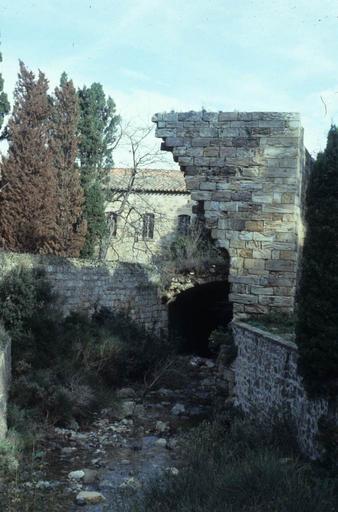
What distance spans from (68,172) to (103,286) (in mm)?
7637

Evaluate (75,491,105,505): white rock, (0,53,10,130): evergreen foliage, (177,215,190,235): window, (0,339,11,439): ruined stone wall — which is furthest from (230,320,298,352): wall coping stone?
(177,215,190,235): window

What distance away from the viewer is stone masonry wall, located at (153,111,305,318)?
866cm

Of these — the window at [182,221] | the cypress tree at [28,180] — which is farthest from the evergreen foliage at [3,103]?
the window at [182,221]

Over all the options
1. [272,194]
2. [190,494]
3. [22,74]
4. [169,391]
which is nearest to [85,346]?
[169,391]

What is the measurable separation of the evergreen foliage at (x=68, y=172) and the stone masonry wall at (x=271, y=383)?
12.4 meters

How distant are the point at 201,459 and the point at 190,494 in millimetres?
879

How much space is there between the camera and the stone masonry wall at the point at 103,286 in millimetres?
12805

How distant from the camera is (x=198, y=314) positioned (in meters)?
19.1

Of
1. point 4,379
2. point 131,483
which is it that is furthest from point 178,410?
point 131,483

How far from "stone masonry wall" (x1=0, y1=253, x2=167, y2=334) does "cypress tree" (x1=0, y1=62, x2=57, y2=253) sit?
14.3 ft

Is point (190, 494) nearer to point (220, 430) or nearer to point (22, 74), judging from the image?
point (220, 430)

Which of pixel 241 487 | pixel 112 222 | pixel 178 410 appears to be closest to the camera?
pixel 241 487

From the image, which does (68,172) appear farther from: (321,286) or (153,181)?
(321,286)

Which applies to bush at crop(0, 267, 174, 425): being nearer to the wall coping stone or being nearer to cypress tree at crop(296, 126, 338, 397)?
the wall coping stone
